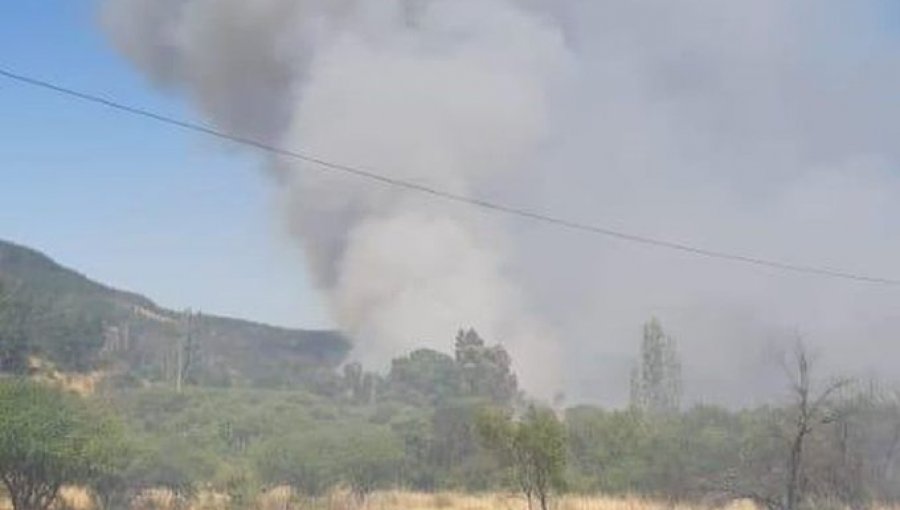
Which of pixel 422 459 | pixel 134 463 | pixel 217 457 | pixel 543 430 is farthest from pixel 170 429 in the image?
pixel 543 430

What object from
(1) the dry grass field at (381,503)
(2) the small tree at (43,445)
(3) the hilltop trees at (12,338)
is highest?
(3) the hilltop trees at (12,338)

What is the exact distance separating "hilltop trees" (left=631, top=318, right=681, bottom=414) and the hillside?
77.6 ft

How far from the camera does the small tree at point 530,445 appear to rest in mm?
25297

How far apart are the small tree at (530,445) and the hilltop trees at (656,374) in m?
44.3

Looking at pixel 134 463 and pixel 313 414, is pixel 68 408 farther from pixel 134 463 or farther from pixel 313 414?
pixel 313 414

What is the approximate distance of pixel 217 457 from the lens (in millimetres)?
38312

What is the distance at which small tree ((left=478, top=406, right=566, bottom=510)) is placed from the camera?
2530cm

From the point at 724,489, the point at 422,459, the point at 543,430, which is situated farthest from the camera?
the point at 422,459

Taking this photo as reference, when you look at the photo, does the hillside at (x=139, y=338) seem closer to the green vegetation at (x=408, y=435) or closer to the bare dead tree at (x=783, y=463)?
the green vegetation at (x=408, y=435)

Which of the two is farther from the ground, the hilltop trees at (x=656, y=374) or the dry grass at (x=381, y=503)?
the hilltop trees at (x=656, y=374)

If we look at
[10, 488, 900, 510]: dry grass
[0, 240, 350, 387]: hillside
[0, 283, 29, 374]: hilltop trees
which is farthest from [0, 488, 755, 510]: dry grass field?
[0, 240, 350, 387]: hillside

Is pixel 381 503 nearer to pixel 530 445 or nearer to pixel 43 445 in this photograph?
pixel 530 445

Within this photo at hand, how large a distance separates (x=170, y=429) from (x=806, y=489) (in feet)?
83.4

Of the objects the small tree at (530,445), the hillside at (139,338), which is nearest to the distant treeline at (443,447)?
the small tree at (530,445)
